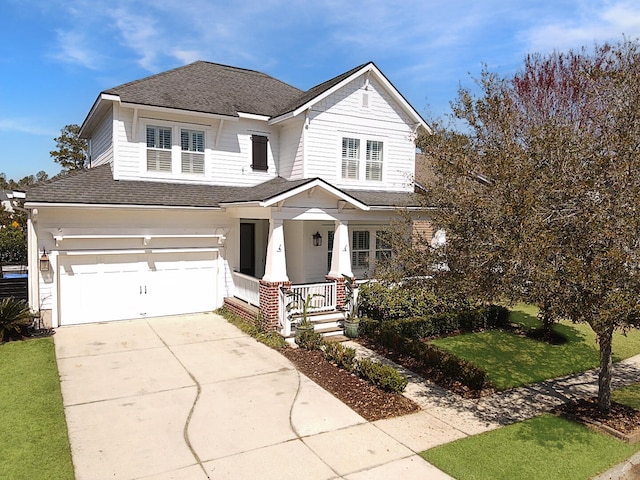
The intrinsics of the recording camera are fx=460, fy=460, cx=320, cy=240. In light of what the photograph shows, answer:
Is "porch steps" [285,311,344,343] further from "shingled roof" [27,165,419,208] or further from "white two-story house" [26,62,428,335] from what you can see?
"shingled roof" [27,165,419,208]

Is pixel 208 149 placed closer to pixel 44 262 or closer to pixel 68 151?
pixel 44 262

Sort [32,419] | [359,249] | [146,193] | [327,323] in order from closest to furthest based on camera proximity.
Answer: [32,419] < [327,323] < [146,193] < [359,249]

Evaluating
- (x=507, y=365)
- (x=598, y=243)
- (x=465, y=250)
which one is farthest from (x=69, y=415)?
(x=507, y=365)

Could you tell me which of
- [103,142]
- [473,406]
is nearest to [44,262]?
[103,142]

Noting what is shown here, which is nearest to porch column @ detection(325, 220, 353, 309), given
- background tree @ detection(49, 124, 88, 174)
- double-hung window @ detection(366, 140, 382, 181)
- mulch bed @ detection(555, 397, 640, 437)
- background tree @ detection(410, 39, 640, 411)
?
double-hung window @ detection(366, 140, 382, 181)

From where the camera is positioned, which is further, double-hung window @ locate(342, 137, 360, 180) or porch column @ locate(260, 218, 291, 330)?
double-hung window @ locate(342, 137, 360, 180)

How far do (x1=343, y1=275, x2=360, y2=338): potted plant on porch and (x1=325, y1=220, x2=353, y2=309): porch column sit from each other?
159 millimetres

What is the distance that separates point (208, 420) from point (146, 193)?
800 cm

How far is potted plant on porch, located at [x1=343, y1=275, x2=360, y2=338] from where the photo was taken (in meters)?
12.4

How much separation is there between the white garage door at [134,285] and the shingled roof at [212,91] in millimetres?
4614

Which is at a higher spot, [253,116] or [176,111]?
[253,116]

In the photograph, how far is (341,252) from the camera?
1366 cm

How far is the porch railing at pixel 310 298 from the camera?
1209cm

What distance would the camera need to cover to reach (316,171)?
1526 centimetres
